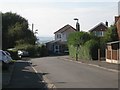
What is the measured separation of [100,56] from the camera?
53594 millimetres

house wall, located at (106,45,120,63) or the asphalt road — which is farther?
house wall, located at (106,45,120,63)

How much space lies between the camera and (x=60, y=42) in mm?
107625

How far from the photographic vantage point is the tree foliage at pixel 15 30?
86.2 m

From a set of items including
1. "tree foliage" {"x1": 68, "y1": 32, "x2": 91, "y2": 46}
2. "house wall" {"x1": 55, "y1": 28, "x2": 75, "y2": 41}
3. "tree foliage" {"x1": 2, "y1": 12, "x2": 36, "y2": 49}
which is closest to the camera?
"tree foliage" {"x1": 68, "y1": 32, "x2": 91, "y2": 46}

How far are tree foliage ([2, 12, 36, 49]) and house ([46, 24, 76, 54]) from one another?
9356 mm

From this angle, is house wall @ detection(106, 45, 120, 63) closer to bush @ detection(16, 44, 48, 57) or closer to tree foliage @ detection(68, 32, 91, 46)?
tree foliage @ detection(68, 32, 91, 46)

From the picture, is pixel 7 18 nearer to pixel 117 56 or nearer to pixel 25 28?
pixel 25 28

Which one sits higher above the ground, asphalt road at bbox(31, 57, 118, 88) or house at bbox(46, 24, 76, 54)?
house at bbox(46, 24, 76, 54)

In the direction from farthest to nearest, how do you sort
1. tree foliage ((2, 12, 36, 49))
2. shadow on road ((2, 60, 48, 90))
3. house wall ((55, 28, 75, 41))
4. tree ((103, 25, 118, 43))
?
house wall ((55, 28, 75, 41)) < tree foliage ((2, 12, 36, 49)) < tree ((103, 25, 118, 43)) < shadow on road ((2, 60, 48, 90))

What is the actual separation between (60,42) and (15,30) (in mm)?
19805

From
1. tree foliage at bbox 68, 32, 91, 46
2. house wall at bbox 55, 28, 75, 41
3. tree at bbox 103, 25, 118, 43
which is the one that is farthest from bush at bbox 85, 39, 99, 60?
house wall at bbox 55, 28, 75, 41

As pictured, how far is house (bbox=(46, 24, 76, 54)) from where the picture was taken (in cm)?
10506

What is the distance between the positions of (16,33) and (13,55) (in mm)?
25874

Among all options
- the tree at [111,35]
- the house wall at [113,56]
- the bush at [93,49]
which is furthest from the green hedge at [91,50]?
the tree at [111,35]
